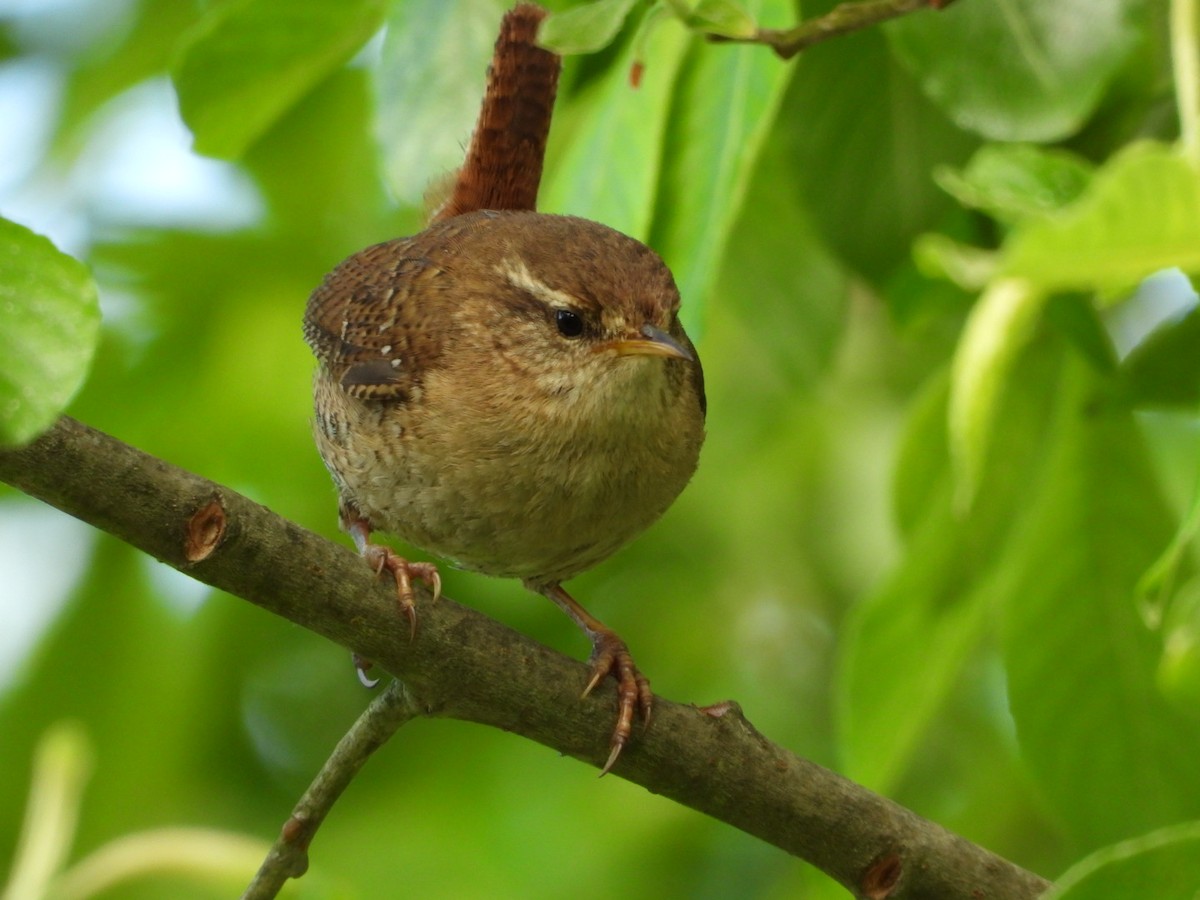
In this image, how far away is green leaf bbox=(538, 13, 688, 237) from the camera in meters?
2.17

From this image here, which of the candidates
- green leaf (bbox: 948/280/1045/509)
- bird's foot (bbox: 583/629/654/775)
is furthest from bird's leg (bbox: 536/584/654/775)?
green leaf (bbox: 948/280/1045/509)

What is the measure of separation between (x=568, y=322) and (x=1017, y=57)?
0.95 metres

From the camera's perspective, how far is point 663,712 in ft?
7.40

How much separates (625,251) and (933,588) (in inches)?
31.5

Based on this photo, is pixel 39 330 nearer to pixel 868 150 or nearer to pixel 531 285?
pixel 531 285

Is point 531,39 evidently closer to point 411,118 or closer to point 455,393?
point 411,118

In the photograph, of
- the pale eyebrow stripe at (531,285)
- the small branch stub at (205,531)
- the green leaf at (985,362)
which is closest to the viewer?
the green leaf at (985,362)

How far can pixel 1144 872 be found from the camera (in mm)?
1438

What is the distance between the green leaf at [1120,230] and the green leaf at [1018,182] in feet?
0.64

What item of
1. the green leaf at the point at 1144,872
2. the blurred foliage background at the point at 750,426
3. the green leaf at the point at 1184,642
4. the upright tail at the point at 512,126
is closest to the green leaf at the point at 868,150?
the blurred foliage background at the point at 750,426

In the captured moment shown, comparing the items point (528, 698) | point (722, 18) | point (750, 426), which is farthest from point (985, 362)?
point (750, 426)

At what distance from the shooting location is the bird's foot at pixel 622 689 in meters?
2.16

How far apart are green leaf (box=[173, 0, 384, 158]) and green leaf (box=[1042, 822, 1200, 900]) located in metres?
1.77

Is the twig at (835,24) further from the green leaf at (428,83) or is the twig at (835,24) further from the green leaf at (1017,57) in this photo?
the green leaf at (428,83)
